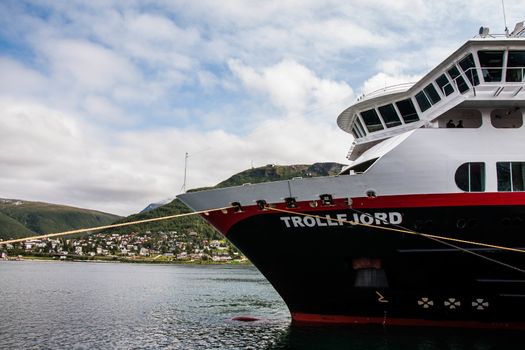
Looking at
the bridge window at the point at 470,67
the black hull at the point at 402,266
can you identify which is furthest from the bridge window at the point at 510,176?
the bridge window at the point at 470,67

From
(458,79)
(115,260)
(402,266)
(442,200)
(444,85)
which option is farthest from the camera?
(115,260)

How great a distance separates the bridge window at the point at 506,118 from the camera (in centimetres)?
1593

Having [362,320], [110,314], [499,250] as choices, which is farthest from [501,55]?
[110,314]

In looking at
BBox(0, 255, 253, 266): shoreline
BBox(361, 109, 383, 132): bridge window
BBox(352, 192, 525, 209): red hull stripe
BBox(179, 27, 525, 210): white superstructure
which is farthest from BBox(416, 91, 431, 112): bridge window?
BBox(0, 255, 253, 266): shoreline

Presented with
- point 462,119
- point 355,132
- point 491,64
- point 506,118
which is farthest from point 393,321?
point 491,64

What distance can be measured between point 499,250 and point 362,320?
529 centimetres

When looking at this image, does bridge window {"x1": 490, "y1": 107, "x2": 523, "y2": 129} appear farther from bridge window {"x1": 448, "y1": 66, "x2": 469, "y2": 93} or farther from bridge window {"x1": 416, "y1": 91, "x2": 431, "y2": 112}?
bridge window {"x1": 416, "y1": 91, "x2": 431, "y2": 112}

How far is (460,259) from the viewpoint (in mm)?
14883

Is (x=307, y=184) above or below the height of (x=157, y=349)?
above

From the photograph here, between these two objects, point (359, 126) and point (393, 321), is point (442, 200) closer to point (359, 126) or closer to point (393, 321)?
point (393, 321)

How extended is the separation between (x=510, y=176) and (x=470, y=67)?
3.92 meters

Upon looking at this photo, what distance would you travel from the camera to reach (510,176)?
14.5m

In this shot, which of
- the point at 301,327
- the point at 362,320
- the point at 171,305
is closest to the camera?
the point at 362,320

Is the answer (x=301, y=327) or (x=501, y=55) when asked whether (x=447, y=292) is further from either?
(x=501, y=55)
